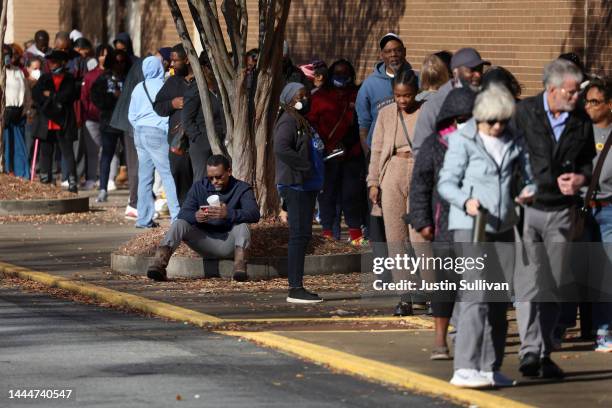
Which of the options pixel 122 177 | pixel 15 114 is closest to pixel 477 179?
pixel 15 114

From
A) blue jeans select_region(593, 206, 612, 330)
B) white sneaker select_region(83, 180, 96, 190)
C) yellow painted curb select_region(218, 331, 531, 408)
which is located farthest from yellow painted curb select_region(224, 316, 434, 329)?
white sneaker select_region(83, 180, 96, 190)

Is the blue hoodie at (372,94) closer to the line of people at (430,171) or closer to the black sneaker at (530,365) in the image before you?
the line of people at (430,171)

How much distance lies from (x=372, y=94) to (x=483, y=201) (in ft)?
20.3

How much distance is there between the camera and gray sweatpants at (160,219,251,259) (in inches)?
554

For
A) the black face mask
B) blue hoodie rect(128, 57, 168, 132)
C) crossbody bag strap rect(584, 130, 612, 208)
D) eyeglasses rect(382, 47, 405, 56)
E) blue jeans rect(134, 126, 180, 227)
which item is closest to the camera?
crossbody bag strap rect(584, 130, 612, 208)

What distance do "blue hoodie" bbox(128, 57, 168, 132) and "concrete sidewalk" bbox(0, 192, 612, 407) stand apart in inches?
62.5

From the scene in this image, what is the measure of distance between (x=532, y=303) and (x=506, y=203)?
784mm

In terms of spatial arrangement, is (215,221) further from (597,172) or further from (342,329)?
(597,172)

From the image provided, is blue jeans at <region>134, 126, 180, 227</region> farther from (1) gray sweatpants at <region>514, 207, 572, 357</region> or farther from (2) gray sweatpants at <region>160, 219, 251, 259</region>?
(1) gray sweatpants at <region>514, 207, 572, 357</region>

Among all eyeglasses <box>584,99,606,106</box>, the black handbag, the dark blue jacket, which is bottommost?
the dark blue jacket

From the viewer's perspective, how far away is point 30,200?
2022 centimetres

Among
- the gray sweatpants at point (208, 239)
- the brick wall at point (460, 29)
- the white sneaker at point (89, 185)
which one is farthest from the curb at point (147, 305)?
the white sneaker at point (89, 185)

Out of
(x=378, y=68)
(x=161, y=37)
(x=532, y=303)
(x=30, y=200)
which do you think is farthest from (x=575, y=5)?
(x=161, y=37)

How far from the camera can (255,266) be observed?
14453 millimetres
